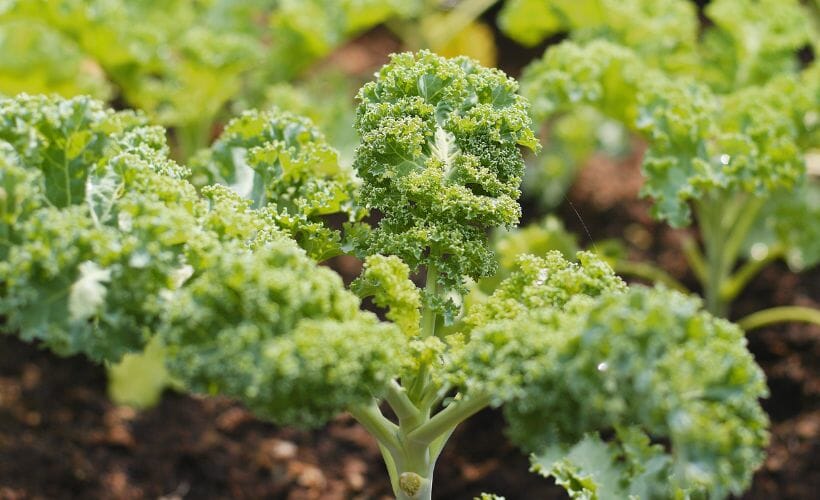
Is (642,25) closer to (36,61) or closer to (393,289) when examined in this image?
(393,289)

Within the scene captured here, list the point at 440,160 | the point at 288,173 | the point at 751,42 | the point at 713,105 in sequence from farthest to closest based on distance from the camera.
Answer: the point at 751,42
the point at 713,105
the point at 288,173
the point at 440,160

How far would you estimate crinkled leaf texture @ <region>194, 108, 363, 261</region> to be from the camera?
233 centimetres

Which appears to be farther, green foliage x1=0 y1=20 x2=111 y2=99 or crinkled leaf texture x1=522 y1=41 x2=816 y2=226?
green foliage x1=0 y1=20 x2=111 y2=99

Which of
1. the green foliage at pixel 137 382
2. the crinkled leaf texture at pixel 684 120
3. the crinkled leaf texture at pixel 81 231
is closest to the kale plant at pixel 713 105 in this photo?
the crinkled leaf texture at pixel 684 120

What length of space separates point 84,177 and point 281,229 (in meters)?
0.47

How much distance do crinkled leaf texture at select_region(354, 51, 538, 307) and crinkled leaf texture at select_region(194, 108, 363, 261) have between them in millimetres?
141

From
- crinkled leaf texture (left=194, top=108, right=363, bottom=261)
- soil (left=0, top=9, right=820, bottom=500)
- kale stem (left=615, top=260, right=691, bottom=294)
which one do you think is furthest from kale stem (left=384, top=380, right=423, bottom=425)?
kale stem (left=615, top=260, right=691, bottom=294)

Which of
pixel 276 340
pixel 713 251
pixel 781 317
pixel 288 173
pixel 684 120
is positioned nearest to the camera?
pixel 276 340

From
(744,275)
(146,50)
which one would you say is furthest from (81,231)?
(744,275)

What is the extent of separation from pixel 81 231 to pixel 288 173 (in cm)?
69

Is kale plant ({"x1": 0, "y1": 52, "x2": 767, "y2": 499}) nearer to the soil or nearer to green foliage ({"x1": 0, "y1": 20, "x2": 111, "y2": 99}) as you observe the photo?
the soil

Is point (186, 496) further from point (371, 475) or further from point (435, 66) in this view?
point (435, 66)

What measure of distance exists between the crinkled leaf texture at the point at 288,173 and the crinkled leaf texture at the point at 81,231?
1.04ft

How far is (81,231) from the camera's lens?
1867mm
